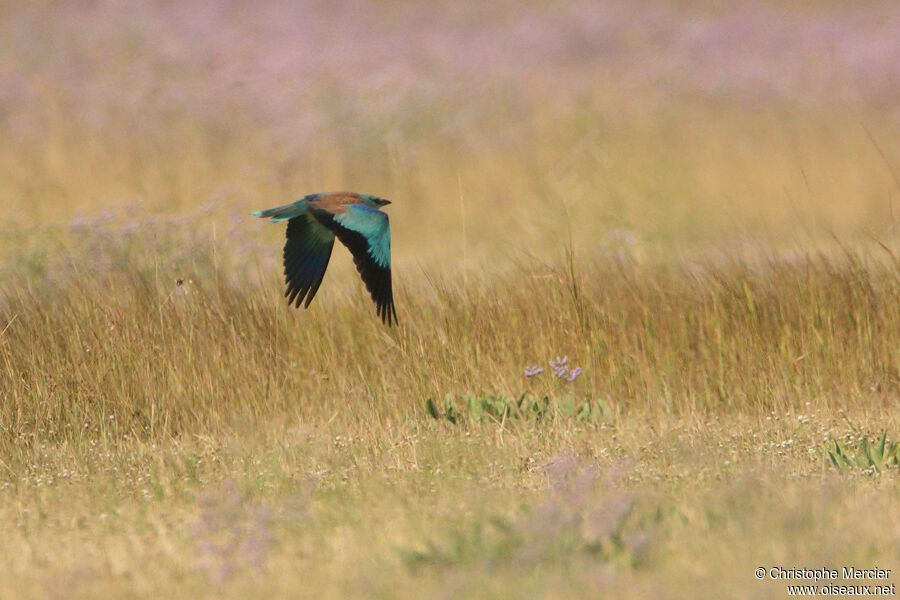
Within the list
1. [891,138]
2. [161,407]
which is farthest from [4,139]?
[891,138]

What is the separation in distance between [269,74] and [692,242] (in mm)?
6405

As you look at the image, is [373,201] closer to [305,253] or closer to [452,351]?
[305,253]

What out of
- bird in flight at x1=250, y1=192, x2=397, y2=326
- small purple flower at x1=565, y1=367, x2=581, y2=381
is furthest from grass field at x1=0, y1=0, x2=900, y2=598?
bird in flight at x1=250, y1=192, x2=397, y2=326

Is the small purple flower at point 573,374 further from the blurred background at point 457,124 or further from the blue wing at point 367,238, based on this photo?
the blurred background at point 457,124

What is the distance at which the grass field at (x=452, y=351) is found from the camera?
3654 millimetres

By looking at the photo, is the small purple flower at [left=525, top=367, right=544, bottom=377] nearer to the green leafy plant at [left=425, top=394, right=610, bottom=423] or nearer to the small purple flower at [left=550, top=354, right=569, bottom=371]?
the small purple flower at [left=550, top=354, right=569, bottom=371]

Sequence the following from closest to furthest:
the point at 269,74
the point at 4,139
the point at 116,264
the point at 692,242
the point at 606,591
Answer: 1. the point at 606,591
2. the point at 116,264
3. the point at 692,242
4. the point at 4,139
5. the point at 269,74

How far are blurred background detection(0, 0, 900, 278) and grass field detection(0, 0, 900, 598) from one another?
0.06 metres

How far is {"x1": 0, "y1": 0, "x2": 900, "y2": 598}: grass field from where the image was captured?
3.65m

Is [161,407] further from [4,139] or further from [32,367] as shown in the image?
[4,139]

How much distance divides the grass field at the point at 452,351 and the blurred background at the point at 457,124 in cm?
6

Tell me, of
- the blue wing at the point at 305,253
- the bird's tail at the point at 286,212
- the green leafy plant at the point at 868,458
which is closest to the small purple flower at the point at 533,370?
the blue wing at the point at 305,253

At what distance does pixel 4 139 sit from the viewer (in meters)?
12.6

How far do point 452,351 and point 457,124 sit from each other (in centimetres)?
729
